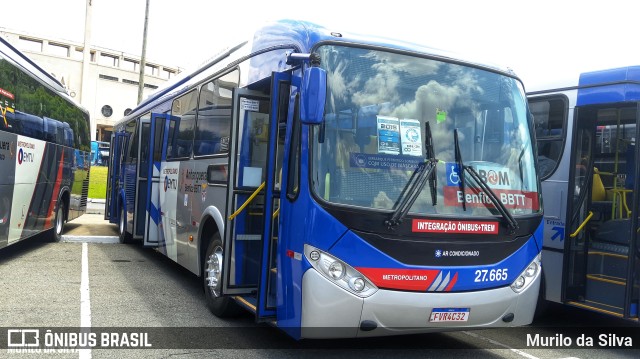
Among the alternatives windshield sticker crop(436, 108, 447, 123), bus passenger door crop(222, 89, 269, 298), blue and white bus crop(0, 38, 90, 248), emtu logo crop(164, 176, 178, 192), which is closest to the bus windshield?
windshield sticker crop(436, 108, 447, 123)

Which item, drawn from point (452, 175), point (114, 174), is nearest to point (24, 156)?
point (114, 174)

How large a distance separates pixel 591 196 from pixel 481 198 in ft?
8.29

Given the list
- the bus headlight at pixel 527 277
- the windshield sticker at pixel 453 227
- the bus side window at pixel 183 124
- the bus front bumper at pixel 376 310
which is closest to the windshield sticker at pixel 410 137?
the windshield sticker at pixel 453 227

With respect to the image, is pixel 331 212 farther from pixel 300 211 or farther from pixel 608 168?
pixel 608 168

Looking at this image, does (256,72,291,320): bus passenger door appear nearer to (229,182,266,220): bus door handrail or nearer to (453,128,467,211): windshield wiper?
(229,182,266,220): bus door handrail

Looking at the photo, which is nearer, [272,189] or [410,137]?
[410,137]

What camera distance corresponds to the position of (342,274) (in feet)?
15.3

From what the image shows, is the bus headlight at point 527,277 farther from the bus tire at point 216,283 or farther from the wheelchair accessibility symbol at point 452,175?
the bus tire at point 216,283

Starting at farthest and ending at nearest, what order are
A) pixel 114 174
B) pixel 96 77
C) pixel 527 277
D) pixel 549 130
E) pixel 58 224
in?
pixel 96 77 < pixel 114 174 < pixel 58 224 < pixel 549 130 < pixel 527 277

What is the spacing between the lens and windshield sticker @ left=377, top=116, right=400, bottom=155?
16.3 ft

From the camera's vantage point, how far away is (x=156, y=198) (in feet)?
32.6

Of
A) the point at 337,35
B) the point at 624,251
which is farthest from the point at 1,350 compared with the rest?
the point at 624,251

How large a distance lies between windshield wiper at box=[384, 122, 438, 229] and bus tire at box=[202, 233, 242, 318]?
256cm

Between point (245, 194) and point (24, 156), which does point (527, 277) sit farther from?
point (24, 156)
